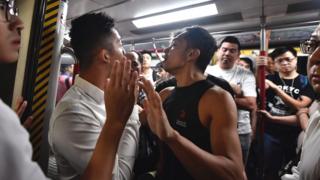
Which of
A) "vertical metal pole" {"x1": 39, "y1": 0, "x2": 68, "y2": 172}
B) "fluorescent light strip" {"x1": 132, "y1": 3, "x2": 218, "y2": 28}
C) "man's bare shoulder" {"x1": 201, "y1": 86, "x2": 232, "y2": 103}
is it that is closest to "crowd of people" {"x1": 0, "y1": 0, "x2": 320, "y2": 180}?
"man's bare shoulder" {"x1": 201, "y1": 86, "x2": 232, "y2": 103}

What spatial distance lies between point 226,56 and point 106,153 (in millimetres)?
2516

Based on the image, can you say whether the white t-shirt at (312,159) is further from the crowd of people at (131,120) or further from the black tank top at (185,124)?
the black tank top at (185,124)

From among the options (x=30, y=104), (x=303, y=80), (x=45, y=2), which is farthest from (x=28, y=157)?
(x=303, y=80)

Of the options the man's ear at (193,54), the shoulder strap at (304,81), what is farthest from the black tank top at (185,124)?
the shoulder strap at (304,81)

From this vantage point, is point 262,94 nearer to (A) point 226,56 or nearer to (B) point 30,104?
(A) point 226,56

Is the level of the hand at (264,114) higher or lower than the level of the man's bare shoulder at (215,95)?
lower

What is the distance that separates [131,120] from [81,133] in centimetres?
34

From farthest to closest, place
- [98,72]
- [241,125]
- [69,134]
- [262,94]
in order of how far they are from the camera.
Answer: [241,125]
[262,94]
[98,72]
[69,134]

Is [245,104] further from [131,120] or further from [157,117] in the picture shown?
[157,117]

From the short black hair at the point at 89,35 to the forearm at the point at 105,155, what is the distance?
649 millimetres

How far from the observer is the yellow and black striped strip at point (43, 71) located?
1.73 metres

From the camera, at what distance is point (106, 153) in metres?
0.94

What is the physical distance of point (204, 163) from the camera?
4.26 feet

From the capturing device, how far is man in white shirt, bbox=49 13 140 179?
3.65 feet
